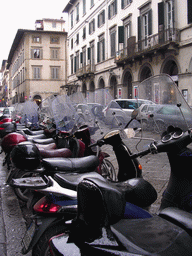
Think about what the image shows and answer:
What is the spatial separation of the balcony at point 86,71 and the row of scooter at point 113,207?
25311 millimetres

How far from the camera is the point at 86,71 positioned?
2956 centimetres

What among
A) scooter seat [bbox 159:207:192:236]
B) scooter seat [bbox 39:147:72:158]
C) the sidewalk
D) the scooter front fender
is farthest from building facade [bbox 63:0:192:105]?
scooter seat [bbox 159:207:192:236]

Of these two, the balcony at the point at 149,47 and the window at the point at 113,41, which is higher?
the window at the point at 113,41

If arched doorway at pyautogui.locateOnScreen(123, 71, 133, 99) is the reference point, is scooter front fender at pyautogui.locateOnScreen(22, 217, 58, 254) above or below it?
below

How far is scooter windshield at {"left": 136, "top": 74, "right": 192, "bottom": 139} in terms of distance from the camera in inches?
99.7

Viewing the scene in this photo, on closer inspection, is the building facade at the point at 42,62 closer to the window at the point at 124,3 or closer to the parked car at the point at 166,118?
the window at the point at 124,3

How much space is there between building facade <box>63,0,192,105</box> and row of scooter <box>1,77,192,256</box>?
669cm

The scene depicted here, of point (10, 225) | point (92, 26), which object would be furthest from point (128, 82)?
point (10, 225)

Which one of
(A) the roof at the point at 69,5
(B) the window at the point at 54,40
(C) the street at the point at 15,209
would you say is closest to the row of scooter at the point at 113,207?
(C) the street at the point at 15,209

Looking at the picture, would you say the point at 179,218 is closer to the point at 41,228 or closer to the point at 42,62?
the point at 41,228

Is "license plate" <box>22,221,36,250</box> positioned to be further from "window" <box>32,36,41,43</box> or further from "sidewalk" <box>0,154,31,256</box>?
"window" <box>32,36,41,43</box>

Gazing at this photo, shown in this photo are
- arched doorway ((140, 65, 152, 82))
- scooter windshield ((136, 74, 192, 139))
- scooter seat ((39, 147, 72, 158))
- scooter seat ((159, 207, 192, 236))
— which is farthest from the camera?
arched doorway ((140, 65, 152, 82))

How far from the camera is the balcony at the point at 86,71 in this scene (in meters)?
28.4

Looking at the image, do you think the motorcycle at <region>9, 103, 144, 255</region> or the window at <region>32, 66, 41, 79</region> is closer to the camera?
the motorcycle at <region>9, 103, 144, 255</region>
